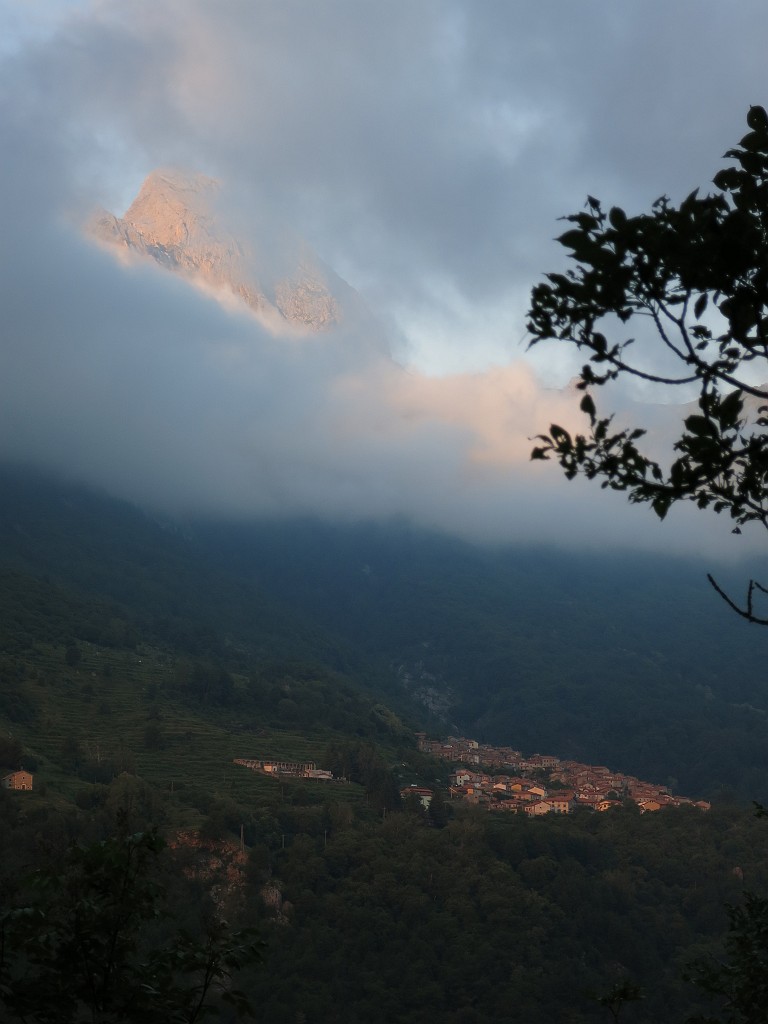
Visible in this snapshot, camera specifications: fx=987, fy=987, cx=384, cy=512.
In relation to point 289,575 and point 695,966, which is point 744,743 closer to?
point 289,575

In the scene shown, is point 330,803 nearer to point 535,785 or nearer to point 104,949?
point 535,785

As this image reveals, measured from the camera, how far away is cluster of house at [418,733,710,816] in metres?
61.9

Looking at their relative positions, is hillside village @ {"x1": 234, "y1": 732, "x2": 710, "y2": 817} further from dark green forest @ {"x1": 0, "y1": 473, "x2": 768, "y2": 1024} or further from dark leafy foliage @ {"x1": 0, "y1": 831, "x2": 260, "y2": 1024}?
dark leafy foliage @ {"x1": 0, "y1": 831, "x2": 260, "y2": 1024}

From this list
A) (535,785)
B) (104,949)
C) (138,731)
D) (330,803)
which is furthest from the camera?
(535,785)

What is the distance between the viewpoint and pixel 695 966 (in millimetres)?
8016

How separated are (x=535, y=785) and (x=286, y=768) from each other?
67.3 feet

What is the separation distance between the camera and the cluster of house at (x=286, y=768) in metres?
57.8

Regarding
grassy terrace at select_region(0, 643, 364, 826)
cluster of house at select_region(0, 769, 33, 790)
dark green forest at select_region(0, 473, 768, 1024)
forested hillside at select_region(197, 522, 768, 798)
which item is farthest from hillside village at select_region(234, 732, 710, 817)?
cluster of house at select_region(0, 769, 33, 790)

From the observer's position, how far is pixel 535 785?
71.0 meters

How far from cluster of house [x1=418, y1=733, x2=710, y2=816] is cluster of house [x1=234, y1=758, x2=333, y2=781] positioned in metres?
8.77

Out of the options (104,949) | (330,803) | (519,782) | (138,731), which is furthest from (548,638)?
(104,949)

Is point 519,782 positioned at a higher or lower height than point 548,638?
lower

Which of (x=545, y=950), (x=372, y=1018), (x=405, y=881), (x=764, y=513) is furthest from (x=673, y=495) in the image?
(x=405, y=881)

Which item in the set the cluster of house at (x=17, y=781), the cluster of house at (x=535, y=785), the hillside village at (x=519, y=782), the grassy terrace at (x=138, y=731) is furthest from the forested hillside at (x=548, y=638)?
the cluster of house at (x=17, y=781)
